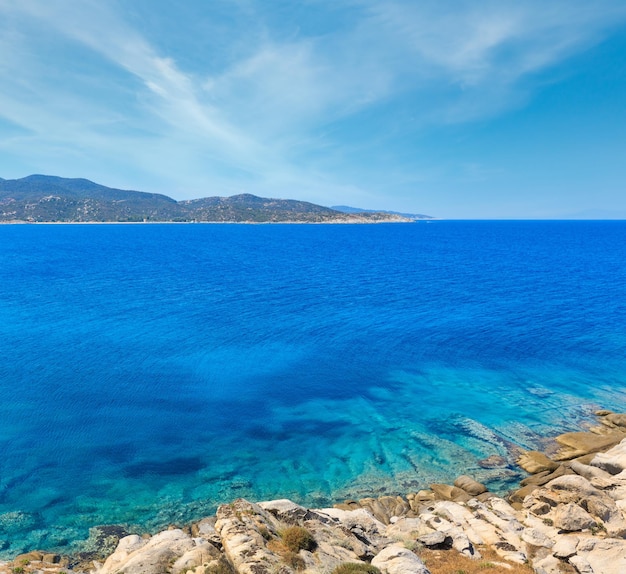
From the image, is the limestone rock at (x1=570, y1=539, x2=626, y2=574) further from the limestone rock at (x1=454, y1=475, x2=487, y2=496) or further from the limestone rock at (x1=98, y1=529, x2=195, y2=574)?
the limestone rock at (x1=98, y1=529, x2=195, y2=574)

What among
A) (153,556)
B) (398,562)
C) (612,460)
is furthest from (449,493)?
(153,556)

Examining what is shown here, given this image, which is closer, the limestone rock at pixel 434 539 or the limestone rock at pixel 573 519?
the limestone rock at pixel 434 539

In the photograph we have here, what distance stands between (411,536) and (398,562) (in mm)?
6072

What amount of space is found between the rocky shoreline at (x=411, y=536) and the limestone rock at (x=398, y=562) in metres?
0.05

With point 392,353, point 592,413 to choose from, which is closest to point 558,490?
point 592,413

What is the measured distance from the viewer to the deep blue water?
30.2 meters

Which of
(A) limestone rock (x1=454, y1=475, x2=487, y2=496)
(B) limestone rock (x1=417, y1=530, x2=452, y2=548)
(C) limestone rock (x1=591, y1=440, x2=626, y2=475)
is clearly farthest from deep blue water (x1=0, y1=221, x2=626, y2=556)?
(B) limestone rock (x1=417, y1=530, x2=452, y2=548)

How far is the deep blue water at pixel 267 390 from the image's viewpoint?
98.9ft

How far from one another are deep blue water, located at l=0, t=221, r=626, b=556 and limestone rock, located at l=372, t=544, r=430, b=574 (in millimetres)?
10972

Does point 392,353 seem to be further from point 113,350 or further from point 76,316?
point 76,316

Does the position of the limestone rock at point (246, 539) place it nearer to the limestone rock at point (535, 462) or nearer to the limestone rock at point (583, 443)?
the limestone rock at point (535, 462)

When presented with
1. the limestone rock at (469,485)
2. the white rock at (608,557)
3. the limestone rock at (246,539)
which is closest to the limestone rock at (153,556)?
the limestone rock at (246,539)

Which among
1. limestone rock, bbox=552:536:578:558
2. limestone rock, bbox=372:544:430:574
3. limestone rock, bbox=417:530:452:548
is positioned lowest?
limestone rock, bbox=417:530:452:548

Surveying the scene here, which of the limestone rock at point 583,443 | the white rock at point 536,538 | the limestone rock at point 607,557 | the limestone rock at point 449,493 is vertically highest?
the limestone rock at point 607,557
